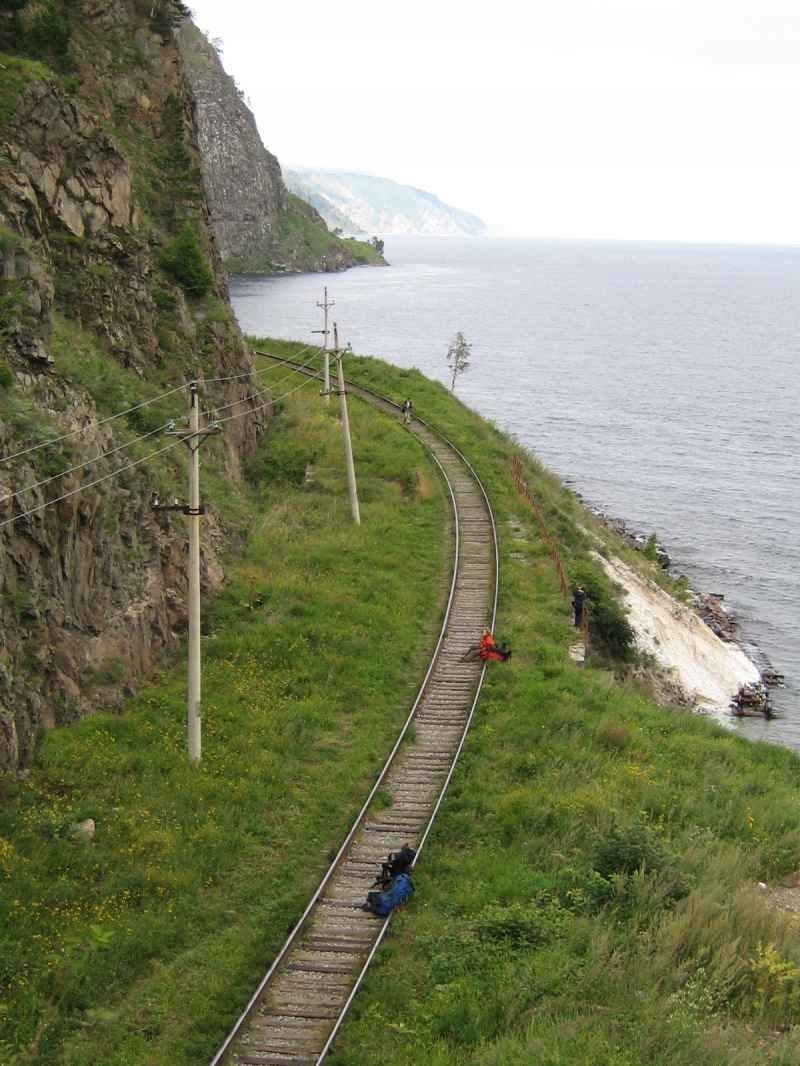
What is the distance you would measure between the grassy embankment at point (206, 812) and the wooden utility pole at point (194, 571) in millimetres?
662

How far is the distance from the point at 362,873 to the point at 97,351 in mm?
18632

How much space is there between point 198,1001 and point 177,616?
12.3 meters

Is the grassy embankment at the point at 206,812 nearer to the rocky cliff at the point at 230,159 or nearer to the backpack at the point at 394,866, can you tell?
the backpack at the point at 394,866

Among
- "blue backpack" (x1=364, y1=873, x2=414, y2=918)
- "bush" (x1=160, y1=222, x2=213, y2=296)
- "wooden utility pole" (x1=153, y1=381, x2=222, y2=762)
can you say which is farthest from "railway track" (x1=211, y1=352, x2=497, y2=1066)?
"bush" (x1=160, y1=222, x2=213, y2=296)

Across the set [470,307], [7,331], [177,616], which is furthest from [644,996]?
[470,307]

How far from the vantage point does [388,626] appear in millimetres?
29188

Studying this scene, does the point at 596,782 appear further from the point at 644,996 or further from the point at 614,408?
the point at 614,408

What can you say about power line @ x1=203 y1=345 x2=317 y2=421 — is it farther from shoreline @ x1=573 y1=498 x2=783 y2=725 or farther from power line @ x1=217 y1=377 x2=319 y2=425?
shoreline @ x1=573 y1=498 x2=783 y2=725

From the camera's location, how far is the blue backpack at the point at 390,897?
667 inches

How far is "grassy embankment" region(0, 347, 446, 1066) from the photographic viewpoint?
572 inches

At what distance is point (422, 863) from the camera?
18.5 m

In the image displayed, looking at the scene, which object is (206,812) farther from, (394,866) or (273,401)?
(273,401)

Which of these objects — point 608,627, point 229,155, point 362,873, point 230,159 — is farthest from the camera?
point 230,159

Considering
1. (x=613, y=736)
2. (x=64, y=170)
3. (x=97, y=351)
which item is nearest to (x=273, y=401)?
(x=97, y=351)
